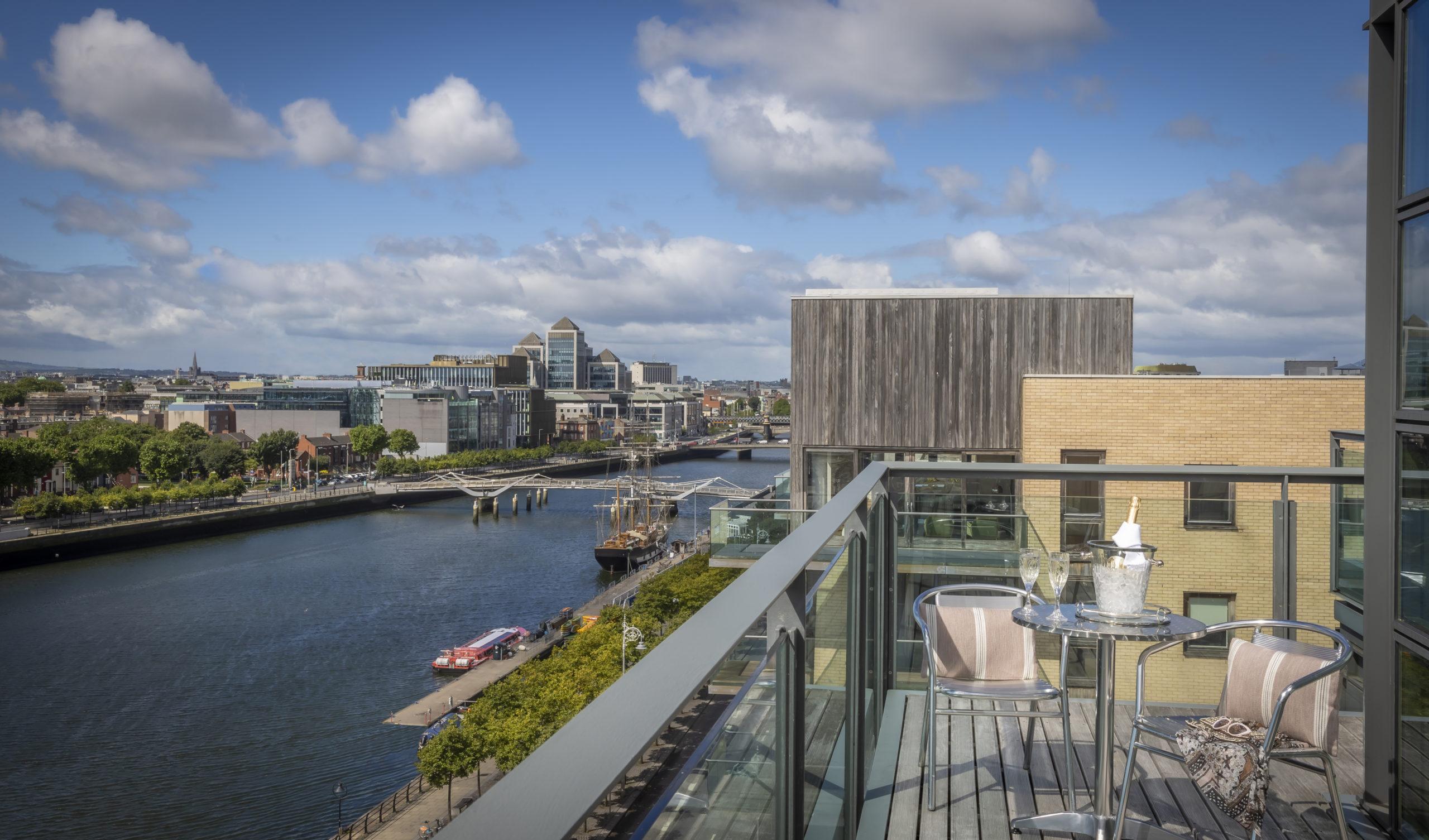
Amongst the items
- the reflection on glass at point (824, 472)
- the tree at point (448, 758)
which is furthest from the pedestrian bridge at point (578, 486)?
the reflection on glass at point (824, 472)

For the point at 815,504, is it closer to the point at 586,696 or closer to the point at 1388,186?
the point at 586,696

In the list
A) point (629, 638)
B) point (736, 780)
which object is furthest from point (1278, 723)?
point (629, 638)

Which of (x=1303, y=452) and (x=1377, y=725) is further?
(x=1303, y=452)

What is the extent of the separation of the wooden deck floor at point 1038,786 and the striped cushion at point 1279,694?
366 mm

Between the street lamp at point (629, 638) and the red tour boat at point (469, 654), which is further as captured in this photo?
the red tour boat at point (469, 654)

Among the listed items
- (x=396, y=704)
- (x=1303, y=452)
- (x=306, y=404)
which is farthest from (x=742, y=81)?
(x=1303, y=452)

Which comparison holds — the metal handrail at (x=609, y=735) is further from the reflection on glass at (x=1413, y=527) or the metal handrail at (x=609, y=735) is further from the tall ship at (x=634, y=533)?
the tall ship at (x=634, y=533)

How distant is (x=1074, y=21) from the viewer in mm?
21719

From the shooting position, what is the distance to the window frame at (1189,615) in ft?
10.6

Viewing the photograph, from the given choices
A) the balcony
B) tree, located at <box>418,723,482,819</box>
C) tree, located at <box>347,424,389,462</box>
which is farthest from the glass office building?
tree, located at <box>347,424,389,462</box>

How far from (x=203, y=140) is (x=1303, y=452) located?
423ft

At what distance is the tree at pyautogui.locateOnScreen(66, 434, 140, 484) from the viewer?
5353 centimetres

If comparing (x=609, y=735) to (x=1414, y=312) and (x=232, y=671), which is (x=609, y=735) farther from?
(x=232, y=671)

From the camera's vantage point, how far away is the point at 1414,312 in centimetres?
244
